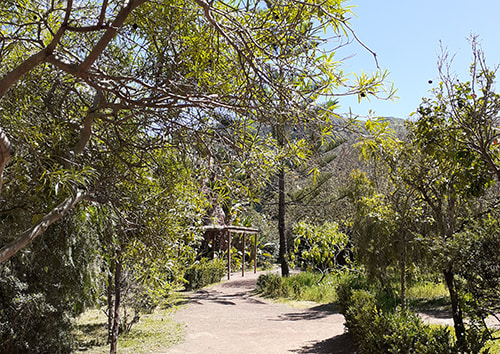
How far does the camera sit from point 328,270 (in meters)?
14.7

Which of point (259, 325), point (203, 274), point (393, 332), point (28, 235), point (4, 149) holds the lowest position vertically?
point (259, 325)

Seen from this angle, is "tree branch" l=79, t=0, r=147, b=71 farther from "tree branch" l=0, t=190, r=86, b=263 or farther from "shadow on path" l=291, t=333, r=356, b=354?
"shadow on path" l=291, t=333, r=356, b=354

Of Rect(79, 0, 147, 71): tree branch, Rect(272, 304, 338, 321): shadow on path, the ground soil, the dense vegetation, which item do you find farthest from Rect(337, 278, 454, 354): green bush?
Rect(79, 0, 147, 71): tree branch

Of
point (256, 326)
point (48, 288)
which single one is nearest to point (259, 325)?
point (256, 326)

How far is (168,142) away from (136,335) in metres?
5.92

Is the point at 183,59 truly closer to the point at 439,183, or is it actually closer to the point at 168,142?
the point at 168,142

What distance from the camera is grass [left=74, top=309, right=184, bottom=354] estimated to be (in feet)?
23.5

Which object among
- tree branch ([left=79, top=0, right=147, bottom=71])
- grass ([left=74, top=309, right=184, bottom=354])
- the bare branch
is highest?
tree branch ([left=79, top=0, right=147, bottom=71])

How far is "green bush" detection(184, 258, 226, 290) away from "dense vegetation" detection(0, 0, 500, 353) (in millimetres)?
6675

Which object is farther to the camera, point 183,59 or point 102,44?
point 183,59

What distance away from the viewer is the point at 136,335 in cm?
805

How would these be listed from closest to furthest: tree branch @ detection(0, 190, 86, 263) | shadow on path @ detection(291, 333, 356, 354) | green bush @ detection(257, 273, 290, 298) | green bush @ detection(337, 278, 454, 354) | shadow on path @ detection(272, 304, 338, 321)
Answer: tree branch @ detection(0, 190, 86, 263), green bush @ detection(337, 278, 454, 354), shadow on path @ detection(291, 333, 356, 354), shadow on path @ detection(272, 304, 338, 321), green bush @ detection(257, 273, 290, 298)

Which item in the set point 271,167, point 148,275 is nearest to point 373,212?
point 148,275

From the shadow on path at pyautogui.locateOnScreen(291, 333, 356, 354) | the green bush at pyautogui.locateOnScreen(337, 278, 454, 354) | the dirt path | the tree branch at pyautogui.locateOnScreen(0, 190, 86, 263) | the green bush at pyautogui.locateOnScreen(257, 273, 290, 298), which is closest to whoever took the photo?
the tree branch at pyautogui.locateOnScreen(0, 190, 86, 263)
